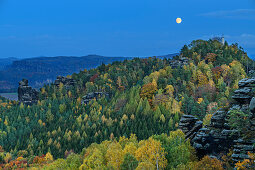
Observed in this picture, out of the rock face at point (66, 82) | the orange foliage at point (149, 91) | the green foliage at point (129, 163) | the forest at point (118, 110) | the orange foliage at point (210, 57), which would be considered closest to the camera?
the green foliage at point (129, 163)

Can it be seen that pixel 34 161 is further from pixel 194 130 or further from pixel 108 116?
pixel 194 130

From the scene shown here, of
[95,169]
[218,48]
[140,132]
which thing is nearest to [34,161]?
[140,132]

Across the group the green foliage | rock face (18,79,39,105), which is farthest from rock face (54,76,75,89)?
the green foliage

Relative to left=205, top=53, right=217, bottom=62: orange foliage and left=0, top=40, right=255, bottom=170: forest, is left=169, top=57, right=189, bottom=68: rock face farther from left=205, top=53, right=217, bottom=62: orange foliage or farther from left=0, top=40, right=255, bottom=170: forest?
left=205, top=53, right=217, bottom=62: orange foliage

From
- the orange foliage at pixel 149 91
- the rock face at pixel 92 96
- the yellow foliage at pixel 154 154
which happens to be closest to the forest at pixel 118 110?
the orange foliage at pixel 149 91

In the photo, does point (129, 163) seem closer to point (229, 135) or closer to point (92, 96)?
point (229, 135)

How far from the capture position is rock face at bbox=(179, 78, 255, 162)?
3278cm

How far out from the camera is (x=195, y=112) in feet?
347

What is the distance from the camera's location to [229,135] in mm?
36219

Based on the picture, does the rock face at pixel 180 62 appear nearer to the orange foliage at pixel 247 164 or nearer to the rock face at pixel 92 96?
the rock face at pixel 92 96

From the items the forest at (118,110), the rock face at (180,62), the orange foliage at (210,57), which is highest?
the orange foliage at (210,57)

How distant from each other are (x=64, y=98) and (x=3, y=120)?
A: 127 feet

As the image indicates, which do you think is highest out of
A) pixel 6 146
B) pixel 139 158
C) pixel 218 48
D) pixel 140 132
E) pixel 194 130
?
pixel 218 48

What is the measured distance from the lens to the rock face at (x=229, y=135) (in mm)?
32781
